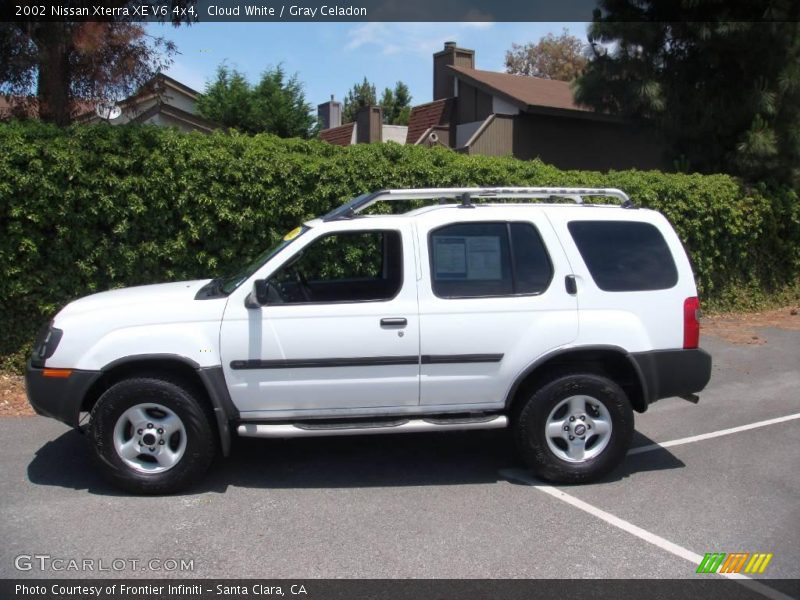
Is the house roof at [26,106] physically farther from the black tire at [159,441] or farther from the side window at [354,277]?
the black tire at [159,441]

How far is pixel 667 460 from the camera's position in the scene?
6.08 meters

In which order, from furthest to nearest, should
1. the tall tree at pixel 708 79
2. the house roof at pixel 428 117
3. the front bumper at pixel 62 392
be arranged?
the house roof at pixel 428 117, the tall tree at pixel 708 79, the front bumper at pixel 62 392

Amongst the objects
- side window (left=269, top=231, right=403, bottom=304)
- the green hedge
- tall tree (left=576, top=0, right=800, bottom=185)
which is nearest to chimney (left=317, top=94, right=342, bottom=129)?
tall tree (left=576, top=0, right=800, bottom=185)

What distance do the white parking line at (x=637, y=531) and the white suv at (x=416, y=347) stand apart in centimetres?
16

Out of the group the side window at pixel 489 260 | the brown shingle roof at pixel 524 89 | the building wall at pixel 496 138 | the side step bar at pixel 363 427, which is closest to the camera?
the side step bar at pixel 363 427

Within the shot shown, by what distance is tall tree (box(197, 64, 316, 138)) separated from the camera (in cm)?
2508

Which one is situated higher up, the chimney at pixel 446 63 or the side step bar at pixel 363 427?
the chimney at pixel 446 63

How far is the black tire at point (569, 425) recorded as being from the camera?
5.37 meters

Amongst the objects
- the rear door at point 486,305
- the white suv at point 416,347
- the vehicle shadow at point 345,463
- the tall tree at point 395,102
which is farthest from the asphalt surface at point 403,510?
the tall tree at point 395,102

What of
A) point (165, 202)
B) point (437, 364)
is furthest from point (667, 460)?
point (165, 202)

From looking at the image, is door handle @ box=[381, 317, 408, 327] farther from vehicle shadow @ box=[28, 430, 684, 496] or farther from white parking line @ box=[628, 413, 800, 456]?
white parking line @ box=[628, 413, 800, 456]

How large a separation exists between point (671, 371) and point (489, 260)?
155 centimetres

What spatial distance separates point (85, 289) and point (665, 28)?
11.5 m

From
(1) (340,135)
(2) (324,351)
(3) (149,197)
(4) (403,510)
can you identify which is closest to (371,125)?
(1) (340,135)
